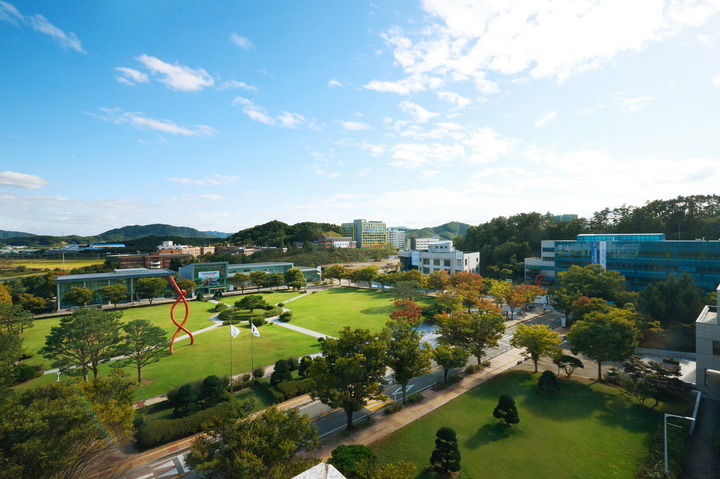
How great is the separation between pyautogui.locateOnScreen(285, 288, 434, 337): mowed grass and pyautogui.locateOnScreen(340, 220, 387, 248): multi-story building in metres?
105

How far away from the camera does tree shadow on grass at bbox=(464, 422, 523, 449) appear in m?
18.0

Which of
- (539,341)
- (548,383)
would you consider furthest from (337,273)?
(548,383)

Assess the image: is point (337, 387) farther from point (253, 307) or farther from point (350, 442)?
point (253, 307)

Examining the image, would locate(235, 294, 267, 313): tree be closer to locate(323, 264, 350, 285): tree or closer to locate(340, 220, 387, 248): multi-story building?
locate(323, 264, 350, 285): tree

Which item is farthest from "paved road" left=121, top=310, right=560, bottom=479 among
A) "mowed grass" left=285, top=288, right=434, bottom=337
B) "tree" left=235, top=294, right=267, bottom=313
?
"tree" left=235, top=294, right=267, bottom=313

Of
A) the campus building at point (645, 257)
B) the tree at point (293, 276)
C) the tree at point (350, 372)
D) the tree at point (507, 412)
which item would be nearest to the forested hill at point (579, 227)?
the campus building at point (645, 257)

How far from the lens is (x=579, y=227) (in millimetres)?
76938

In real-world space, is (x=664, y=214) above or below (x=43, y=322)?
above

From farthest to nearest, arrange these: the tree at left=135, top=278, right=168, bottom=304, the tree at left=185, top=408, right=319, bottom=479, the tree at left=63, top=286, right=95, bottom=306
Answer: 1. the tree at left=135, top=278, right=168, bottom=304
2. the tree at left=63, top=286, right=95, bottom=306
3. the tree at left=185, top=408, right=319, bottom=479

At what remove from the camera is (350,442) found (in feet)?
58.6

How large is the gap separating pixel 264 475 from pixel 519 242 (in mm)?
84492

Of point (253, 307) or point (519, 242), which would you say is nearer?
point (253, 307)

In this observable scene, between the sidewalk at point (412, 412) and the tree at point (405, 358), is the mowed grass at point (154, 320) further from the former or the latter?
the tree at point (405, 358)

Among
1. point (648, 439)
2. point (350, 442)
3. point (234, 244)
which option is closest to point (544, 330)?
point (648, 439)
